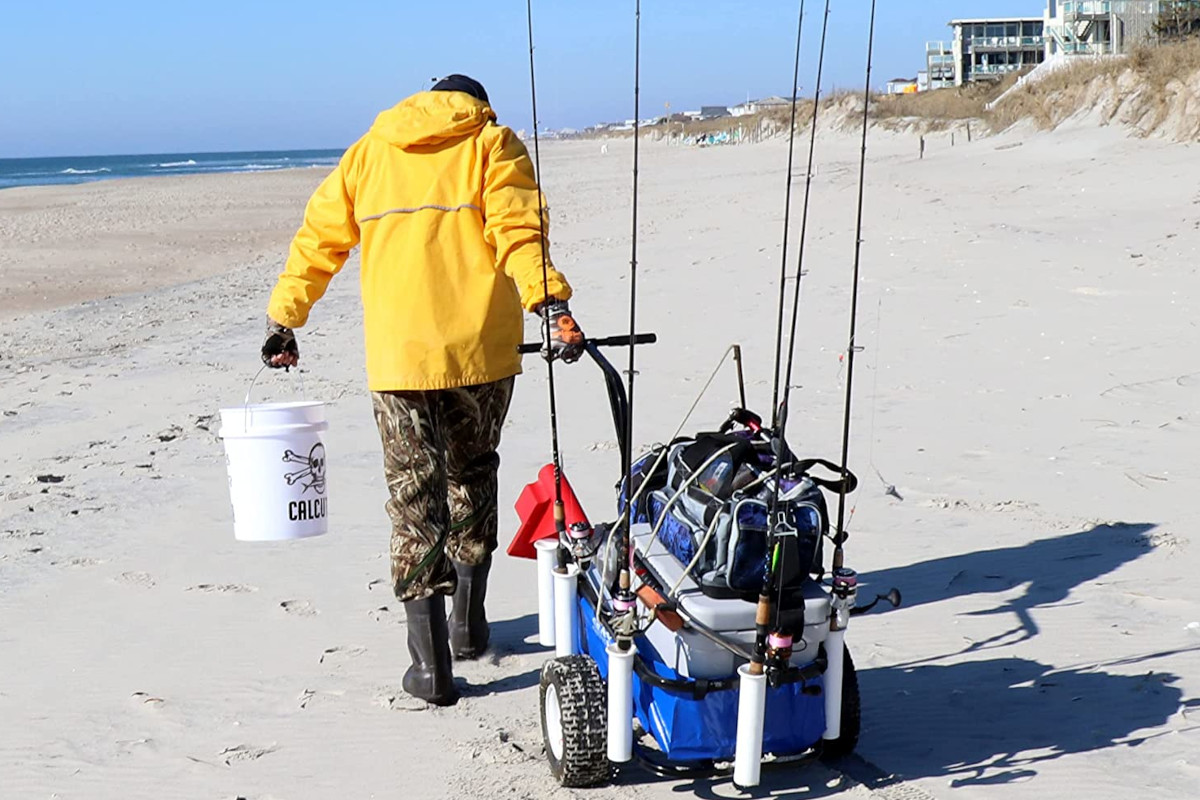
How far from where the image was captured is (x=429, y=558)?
12.1ft

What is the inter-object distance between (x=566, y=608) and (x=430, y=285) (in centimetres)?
95

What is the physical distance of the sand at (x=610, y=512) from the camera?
338cm

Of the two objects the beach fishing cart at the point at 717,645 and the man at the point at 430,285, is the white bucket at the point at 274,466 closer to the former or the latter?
the man at the point at 430,285

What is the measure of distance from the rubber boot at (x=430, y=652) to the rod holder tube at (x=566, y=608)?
37 centimetres

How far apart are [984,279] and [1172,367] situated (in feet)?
8.75

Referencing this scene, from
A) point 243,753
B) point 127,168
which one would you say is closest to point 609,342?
point 243,753

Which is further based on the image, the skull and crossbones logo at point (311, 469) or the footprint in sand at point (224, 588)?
the footprint in sand at point (224, 588)

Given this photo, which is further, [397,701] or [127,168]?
[127,168]

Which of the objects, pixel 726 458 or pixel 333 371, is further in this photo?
pixel 333 371

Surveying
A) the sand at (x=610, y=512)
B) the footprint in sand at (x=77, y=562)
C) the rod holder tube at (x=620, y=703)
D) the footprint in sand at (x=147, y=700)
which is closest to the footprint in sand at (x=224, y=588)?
the sand at (x=610, y=512)

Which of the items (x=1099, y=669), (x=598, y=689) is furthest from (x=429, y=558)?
(x=1099, y=669)

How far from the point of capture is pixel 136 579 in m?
4.80

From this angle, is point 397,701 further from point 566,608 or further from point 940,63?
point 940,63

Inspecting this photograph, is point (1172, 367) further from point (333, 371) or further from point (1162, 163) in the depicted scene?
point (1162, 163)
